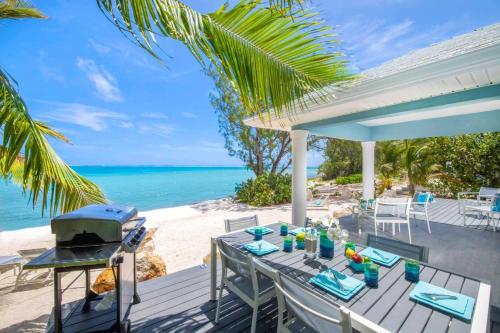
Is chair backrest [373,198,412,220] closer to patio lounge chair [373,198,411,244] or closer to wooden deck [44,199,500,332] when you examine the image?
patio lounge chair [373,198,411,244]

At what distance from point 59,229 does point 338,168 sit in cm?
1780

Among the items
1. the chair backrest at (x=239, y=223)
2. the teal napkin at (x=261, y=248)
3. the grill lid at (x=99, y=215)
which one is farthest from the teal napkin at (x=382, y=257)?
the grill lid at (x=99, y=215)

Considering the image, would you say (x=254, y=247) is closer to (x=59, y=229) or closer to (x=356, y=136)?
(x=59, y=229)

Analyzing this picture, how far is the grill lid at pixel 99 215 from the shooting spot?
1885mm

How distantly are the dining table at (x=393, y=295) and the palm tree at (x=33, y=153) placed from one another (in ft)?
7.06

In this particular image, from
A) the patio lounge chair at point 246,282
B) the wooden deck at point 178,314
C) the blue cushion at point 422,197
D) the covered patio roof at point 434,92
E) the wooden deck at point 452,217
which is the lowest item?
the wooden deck at point 178,314

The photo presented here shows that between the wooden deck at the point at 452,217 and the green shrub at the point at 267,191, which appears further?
the green shrub at the point at 267,191

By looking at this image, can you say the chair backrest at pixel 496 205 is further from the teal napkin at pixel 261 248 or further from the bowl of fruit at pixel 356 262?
the teal napkin at pixel 261 248

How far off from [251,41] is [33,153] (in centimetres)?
211

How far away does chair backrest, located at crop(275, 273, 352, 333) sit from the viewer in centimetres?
129

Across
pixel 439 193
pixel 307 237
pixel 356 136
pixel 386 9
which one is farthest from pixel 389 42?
pixel 439 193

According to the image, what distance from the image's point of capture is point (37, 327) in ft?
9.59

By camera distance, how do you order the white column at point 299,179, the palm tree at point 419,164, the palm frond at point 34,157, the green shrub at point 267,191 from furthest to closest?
the green shrub at point 267,191
the palm tree at point 419,164
the white column at point 299,179
the palm frond at point 34,157

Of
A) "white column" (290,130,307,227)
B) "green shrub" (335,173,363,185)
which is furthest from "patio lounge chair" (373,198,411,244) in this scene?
"green shrub" (335,173,363,185)
